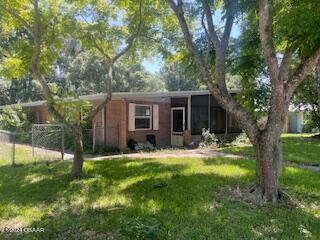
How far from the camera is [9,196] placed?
7523mm

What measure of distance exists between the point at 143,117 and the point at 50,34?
24.3 feet

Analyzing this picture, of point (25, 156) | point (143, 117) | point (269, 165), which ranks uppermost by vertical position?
point (143, 117)

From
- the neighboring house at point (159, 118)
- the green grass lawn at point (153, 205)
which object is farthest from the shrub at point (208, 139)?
the green grass lawn at point (153, 205)

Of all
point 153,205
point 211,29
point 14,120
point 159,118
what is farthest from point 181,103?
point 153,205

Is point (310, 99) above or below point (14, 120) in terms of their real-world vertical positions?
above

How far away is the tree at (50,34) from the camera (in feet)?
29.8

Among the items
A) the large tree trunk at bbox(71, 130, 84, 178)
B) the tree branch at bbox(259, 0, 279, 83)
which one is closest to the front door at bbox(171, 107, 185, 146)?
the large tree trunk at bbox(71, 130, 84, 178)

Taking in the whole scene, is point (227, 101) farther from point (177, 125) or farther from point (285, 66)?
point (177, 125)

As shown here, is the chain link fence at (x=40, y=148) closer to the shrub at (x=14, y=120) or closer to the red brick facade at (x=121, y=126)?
the red brick facade at (x=121, y=126)

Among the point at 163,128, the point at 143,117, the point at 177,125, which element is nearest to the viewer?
the point at 143,117

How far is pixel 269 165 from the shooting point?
643 centimetres

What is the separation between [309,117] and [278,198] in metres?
20.3

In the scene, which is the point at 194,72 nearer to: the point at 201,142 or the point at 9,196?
the point at 9,196

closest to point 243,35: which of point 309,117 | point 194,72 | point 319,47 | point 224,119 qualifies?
point 194,72
